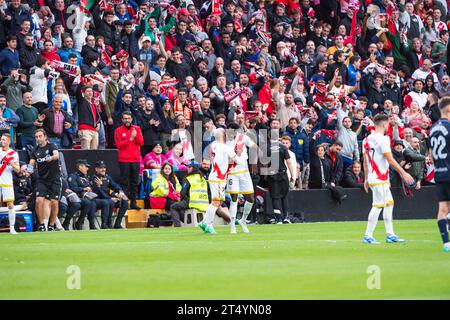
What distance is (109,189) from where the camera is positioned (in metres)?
27.4

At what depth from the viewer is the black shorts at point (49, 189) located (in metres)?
25.0

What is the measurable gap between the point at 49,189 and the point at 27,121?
2208mm

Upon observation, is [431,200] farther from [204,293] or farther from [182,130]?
[204,293]

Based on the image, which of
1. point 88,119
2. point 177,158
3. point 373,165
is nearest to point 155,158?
point 177,158

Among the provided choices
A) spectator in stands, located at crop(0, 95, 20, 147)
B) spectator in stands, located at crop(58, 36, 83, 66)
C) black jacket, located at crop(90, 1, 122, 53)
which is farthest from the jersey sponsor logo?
black jacket, located at crop(90, 1, 122, 53)

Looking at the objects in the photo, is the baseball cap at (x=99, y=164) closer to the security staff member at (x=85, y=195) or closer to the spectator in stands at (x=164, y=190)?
the security staff member at (x=85, y=195)

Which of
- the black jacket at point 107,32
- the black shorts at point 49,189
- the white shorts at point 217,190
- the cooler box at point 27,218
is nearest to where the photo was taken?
the white shorts at point 217,190

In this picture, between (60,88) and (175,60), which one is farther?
(175,60)

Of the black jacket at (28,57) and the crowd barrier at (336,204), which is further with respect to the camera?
the crowd barrier at (336,204)

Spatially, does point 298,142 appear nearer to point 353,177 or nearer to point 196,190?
point 353,177

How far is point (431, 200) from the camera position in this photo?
31562 mm

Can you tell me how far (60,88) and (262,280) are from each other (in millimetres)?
14956

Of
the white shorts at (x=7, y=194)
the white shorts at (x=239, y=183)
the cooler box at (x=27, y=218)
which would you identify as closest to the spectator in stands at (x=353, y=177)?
the white shorts at (x=239, y=183)
